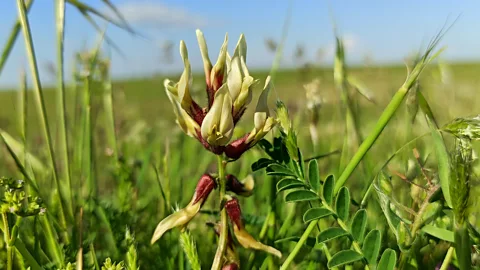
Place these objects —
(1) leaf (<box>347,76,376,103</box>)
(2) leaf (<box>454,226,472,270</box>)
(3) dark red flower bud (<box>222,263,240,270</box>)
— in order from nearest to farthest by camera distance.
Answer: (2) leaf (<box>454,226,472,270</box>)
(3) dark red flower bud (<box>222,263,240,270</box>)
(1) leaf (<box>347,76,376,103</box>)

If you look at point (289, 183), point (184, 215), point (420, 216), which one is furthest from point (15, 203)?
point (420, 216)

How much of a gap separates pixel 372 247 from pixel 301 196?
3.3 inches

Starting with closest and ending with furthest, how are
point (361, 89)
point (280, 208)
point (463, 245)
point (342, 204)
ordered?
point (463, 245) → point (342, 204) → point (361, 89) → point (280, 208)

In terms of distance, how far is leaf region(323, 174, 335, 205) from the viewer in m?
0.48

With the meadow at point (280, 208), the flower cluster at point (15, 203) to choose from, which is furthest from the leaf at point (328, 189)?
the flower cluster at point (15, 203)

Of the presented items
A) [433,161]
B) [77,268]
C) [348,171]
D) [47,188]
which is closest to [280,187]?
[348,171]

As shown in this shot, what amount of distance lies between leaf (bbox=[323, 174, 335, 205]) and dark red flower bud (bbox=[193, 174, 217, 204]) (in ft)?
0.35

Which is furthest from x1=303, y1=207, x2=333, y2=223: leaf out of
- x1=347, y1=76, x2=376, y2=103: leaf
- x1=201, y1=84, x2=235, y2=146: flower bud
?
x1=347, y1=76, x2=376, y2=103: leaf

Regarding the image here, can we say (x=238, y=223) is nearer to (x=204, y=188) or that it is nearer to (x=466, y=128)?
(x=204, y=188)

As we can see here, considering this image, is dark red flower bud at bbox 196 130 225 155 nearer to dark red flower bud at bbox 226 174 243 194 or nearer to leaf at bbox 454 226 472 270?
dark red flower bud at bbox 226 174 243 194

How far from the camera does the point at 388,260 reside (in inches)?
16.6

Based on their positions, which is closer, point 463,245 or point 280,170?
point 463,245

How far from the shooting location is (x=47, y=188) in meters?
0.93

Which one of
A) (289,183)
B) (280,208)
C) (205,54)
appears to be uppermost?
(205,54)
